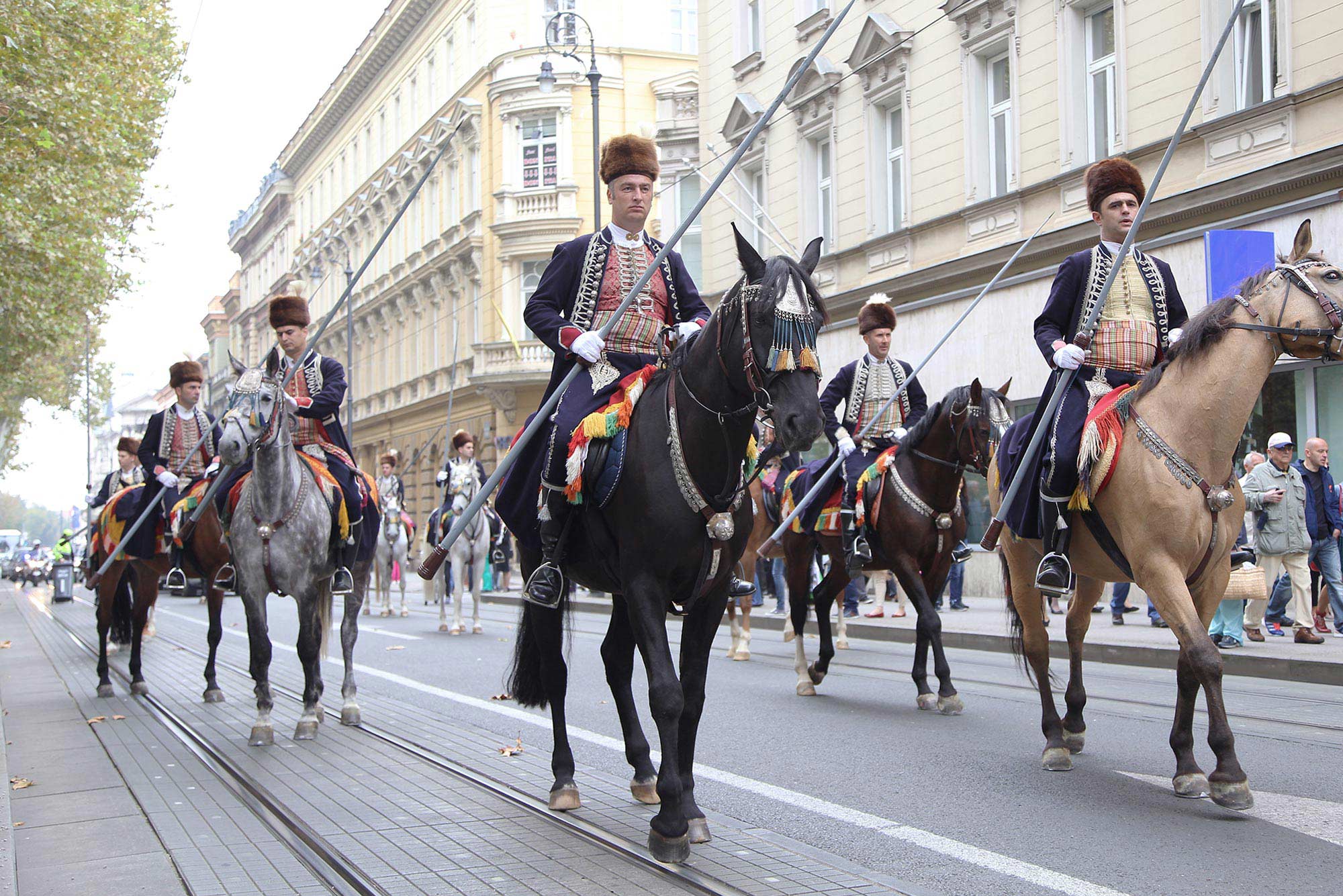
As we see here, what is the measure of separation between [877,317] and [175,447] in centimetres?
638

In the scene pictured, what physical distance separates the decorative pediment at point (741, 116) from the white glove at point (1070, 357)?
74.8 feet

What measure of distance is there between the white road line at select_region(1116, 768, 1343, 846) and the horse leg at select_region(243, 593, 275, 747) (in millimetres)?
5855

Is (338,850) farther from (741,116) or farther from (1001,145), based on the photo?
(741,116)

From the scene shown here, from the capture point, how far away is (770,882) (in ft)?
16.5

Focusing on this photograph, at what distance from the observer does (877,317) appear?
37.2ft

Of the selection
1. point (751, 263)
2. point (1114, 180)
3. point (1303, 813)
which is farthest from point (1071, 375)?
point (751, 263)

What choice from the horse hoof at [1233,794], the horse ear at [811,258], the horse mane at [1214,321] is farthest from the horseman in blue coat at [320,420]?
the horse hoof at [1233,794]

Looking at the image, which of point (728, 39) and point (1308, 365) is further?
point (728, 39)

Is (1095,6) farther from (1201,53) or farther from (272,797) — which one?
(272,797)

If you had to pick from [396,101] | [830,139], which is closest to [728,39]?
[830,139]

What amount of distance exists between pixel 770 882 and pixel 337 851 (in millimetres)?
1889

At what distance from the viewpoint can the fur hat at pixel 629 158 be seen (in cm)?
659

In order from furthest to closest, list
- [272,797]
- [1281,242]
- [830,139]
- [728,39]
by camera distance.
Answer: [728,39] < [830,139] < [1281,242] < [272,797]

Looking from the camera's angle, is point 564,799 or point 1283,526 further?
point 1283,526
